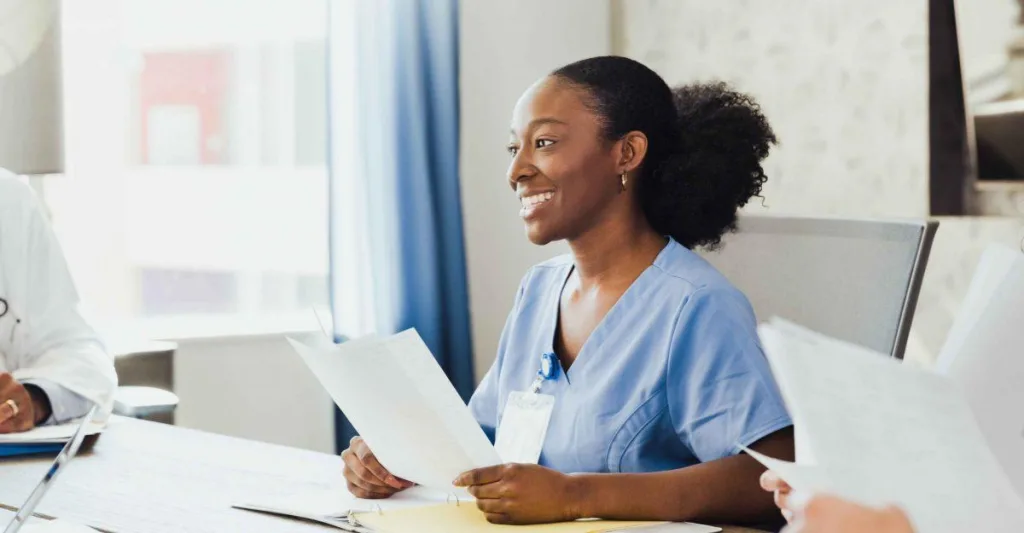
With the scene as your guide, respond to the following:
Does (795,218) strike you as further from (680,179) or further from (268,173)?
(268,173)

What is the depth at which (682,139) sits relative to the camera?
62.8 inches

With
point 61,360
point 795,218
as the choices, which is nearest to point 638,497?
point 795,218

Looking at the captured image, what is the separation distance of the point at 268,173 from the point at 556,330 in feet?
7.77

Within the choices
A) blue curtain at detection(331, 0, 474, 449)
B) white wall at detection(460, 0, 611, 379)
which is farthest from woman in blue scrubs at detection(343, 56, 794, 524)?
white wall at detection(460, 0, 611, 379)

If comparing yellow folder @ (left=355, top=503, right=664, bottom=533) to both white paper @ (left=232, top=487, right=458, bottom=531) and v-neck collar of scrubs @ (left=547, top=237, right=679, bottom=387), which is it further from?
v-neck collar of scrubs @ (left=547, top=237, right=679, bottom=387)

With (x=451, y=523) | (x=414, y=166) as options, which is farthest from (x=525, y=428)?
(x=414, y=166)

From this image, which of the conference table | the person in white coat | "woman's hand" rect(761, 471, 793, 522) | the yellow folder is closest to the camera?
"woman's hand" rect(761, 471, 793, 522)

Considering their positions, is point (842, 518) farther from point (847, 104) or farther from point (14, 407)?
point (847, 104)

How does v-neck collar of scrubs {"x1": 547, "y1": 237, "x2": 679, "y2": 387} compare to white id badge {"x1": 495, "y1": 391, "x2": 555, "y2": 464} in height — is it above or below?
above

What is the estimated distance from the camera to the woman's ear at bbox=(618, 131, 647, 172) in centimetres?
155

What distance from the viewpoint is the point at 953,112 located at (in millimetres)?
2824

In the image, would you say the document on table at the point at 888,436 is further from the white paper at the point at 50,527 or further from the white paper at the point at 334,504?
the white paper at the point at 50,527

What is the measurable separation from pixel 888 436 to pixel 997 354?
0.44 m

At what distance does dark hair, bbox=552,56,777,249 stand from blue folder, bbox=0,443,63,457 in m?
0.84
